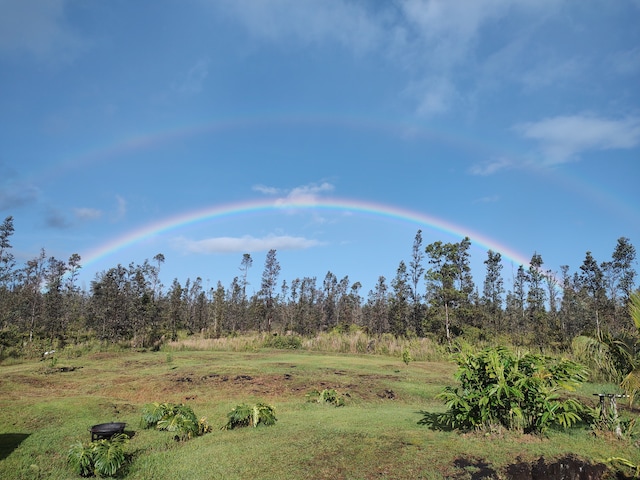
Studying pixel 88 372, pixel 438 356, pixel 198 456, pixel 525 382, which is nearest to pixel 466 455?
pixel 525 382

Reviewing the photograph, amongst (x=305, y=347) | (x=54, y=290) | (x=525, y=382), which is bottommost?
(x=305, y=347)

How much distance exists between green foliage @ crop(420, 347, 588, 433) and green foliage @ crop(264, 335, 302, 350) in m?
21.6

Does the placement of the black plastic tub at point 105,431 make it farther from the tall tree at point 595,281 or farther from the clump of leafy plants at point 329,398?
the tall tree at point 595,281

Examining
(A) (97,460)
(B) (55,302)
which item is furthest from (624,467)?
(B) (55,302)

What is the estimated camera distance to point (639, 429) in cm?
718

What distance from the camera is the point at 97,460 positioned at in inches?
240

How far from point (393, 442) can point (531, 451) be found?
2.05 meters

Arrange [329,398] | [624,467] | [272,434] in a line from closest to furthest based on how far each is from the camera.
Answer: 1. [624,467]
2. [272,434]
3. [329,398]

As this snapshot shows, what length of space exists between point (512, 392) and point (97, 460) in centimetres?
658

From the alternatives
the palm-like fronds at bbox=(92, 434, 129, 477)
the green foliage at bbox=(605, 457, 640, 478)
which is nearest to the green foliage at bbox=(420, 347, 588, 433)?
the green foliage at bbox=(605, 457, 640, 478)

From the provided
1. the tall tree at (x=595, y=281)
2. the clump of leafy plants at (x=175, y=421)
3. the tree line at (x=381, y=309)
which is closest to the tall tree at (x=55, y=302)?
the tree line at (x=381, y=309)

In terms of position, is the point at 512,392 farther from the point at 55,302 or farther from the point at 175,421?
the point at 55,302

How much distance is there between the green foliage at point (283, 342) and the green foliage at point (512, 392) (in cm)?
2165

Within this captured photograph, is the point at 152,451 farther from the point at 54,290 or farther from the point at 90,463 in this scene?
the point at 54,290
